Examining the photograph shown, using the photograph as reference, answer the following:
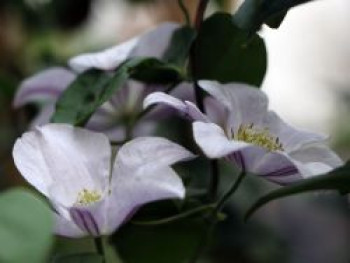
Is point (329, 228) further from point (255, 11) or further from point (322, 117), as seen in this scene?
point (255, 11)

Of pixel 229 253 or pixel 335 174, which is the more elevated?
pixel 335 174

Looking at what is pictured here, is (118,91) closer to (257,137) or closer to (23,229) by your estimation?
(257,137)

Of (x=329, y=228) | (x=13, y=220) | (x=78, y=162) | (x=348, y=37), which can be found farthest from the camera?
(x=348, y=37)

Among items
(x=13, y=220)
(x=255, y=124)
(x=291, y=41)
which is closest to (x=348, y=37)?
(x=291, y=41)

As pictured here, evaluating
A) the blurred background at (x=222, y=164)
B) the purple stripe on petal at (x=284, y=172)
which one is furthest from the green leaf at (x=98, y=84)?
the blurred background at (x=222, y=164)

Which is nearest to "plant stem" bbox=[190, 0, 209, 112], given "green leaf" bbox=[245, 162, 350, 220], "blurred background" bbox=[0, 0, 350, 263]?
"green leaf" bbox=[245, 162, 350, 220]

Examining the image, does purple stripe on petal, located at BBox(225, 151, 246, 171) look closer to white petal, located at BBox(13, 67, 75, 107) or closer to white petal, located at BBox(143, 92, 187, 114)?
white petal, located at BBox(143, 92, 187, 114)
